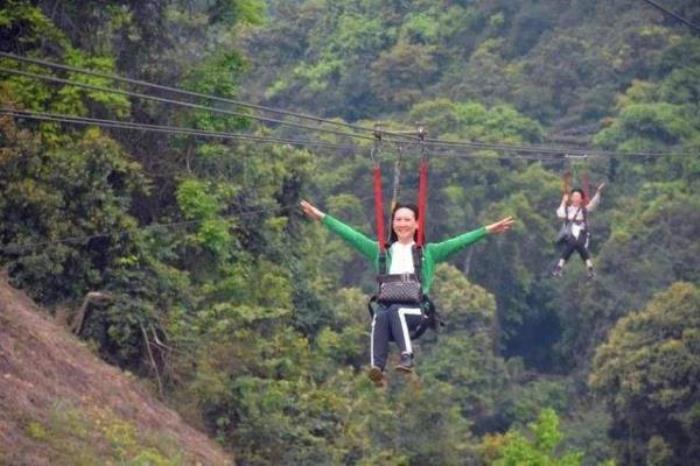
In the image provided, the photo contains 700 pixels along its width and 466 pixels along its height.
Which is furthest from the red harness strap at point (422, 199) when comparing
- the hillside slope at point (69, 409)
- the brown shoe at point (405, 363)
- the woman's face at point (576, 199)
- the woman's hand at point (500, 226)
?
the woman's face at point (576, 199)

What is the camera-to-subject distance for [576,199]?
1930 centimetres

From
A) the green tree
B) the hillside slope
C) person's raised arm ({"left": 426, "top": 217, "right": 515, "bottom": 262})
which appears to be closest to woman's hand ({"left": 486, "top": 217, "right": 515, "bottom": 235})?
person's raised arm ({"left": 426, "top": 217, "right": 515, "bottom": 262})

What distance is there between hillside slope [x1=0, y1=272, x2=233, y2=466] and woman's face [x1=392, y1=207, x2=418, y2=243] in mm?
5545

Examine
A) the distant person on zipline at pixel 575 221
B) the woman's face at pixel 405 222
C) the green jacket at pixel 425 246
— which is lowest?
the green jacket at pixel 425 246

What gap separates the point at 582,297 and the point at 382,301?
3154 cm

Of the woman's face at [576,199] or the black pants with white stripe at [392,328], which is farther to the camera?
the woman's face at [576,199]

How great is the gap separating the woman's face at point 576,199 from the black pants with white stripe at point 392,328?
7.66 m

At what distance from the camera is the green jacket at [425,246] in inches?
455

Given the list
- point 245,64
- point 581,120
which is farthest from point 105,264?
point 581,120

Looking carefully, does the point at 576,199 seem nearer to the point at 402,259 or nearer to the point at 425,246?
the point at 425,246

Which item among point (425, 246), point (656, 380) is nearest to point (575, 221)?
point (425, 246)

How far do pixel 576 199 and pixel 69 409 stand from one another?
6.39 meters

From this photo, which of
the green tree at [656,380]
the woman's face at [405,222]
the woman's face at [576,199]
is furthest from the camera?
the green tree at [656,380]

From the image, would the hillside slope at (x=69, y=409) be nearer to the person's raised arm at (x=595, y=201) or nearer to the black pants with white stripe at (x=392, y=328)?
the black pants with white stripe at (x=392, y=328)
